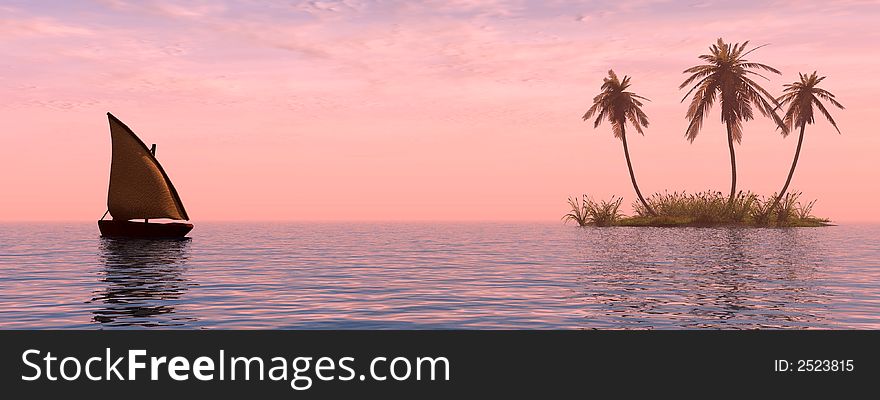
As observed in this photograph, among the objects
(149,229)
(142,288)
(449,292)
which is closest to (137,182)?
(149,229)

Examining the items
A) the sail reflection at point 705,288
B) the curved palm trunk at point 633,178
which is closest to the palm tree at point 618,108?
the curved palm trunk at point 633,178

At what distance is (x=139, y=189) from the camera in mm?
54906

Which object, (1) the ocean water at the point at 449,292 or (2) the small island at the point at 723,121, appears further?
(2) the small island at the point at 723,121

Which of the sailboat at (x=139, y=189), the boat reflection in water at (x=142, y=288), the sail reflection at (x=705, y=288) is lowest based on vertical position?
the boat reflection in water at (x=142, y=288)

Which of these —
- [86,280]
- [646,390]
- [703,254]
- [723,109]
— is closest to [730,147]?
[723,109]

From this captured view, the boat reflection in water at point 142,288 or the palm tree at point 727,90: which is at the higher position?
the palm tree at point 727,90

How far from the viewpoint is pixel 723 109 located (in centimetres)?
7356

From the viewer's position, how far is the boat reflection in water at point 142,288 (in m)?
18.0

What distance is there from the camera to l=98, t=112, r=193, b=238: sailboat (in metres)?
54.0

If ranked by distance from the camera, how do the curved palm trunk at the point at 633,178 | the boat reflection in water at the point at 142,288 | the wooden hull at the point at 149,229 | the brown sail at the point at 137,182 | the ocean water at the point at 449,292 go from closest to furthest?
the ocean water at the point at 449,292
the boat reflection in water at the point at 142,288
the brown sail at the point at 137,182
the wooden hull at the point at 149,229
the curved palm trunk at the point at 633,178

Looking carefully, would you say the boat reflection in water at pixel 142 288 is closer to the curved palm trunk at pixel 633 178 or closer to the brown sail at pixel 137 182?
the brown sail at pixel 137 182

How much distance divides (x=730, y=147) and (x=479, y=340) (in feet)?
238

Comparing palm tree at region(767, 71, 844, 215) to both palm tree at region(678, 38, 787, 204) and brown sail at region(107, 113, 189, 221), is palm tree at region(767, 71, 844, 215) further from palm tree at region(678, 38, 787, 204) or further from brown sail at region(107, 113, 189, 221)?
brown sail at region(107, 113, 189, 221)

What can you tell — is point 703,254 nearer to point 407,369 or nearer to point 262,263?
point 262,263
